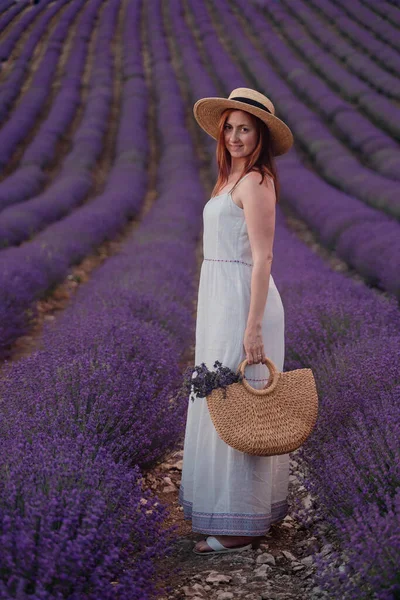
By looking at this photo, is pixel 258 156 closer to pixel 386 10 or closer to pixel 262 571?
pixel 262 571

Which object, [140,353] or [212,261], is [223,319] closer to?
[212,261]

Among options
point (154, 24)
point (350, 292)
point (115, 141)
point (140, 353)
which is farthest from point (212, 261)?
point (154, 24)

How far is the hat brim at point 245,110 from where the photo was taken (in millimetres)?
2051

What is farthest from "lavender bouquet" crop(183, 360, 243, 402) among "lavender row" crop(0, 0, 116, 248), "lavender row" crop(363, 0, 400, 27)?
"lavender row" crop(363, 0, 400, 27)

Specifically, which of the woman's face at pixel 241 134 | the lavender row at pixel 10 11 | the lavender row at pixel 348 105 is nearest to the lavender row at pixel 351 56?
the lavender row at pixel 348 105

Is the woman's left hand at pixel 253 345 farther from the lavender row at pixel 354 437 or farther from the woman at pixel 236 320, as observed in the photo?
the lavender row at pixel 354 437

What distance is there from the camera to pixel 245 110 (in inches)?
82.0

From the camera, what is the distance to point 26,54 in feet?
66.8

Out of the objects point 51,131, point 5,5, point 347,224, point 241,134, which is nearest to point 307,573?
point 241,134

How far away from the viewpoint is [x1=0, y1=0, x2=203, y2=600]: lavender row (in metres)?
1.43

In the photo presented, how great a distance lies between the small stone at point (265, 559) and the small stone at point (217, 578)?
0.13 m

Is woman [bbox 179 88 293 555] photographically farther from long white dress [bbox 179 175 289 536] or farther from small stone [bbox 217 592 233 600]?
small stone [bbox 217 592 233 600]

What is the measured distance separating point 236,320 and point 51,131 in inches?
536

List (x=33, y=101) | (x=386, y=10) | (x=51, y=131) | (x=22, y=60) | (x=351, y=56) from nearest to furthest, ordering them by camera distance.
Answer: (x=51, y=131), (x=33, y=101), (x=351, y=56), (x=22, y=60), (x=386, y=10)
